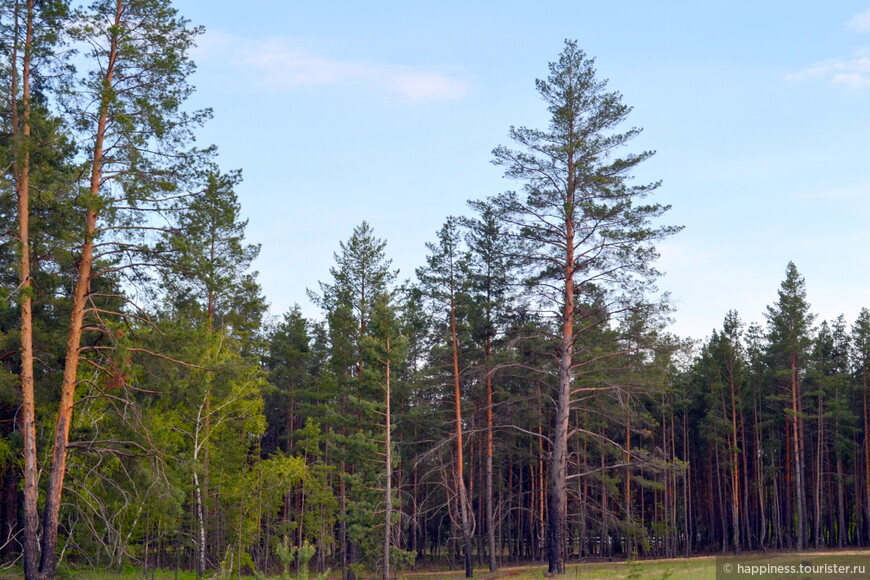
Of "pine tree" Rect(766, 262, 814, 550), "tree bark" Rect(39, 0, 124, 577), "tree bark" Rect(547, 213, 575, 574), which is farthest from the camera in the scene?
"pine tree" Rect(766, 262, 814, 550)

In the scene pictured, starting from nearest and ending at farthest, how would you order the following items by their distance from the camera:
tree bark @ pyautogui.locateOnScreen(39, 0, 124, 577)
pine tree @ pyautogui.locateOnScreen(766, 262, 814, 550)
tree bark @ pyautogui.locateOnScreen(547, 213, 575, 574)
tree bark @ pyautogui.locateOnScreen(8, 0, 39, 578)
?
tree bark @ pyautogui.locateOnScreen(39, 0, 124, 577), tree bark @ pyautogui.locateOnScreen(8, 0, 39, 578), tree bark @ pyautogui.locateOnScreen(547, 213, 575, 574), pine tree @ pyautogui.locateOnScreen(766, 262, 814, 550)

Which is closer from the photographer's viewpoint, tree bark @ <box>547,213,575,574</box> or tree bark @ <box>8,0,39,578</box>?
tree bark @ <box>8,0,39,578</box>

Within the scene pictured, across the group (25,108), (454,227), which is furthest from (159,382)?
(454,227)

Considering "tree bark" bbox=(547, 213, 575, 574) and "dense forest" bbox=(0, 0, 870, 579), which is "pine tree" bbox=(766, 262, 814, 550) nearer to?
"dense forest" bbox=(0, 0, 870, 579)

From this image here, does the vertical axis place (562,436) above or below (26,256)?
below

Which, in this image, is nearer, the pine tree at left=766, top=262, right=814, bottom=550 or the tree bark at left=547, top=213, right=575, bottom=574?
the tree bark at left=547, top=213, right=575, bottom=574

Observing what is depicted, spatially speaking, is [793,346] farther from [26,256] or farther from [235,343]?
[26,256]

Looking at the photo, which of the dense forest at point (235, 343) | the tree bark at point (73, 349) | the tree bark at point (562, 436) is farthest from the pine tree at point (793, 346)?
the tree bark at point (73, 349)

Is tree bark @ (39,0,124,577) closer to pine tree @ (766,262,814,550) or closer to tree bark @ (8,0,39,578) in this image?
tree bark @ (8,0,39,578)

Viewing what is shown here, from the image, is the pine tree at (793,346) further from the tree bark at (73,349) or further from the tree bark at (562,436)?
the tree bark at (73,349)

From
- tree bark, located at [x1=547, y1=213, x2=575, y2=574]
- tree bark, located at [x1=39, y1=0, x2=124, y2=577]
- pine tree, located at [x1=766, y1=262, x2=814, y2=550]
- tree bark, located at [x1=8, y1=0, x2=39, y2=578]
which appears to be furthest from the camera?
pine tree, located at [x1=766, y1=262, x2=814, y2=550]

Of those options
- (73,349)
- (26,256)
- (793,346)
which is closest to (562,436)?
(73,349)

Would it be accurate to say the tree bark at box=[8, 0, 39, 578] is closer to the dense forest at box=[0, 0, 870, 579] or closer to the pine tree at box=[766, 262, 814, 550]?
the dense forest at box=[0, 0, 870, 579]

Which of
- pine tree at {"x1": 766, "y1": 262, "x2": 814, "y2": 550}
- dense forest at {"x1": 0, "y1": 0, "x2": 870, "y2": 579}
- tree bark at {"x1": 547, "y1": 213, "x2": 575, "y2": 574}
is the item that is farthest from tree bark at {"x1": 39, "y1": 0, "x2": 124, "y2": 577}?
pine tree at {"x1": 766, "y1": 262, "x2": 814, "y2": 550}
